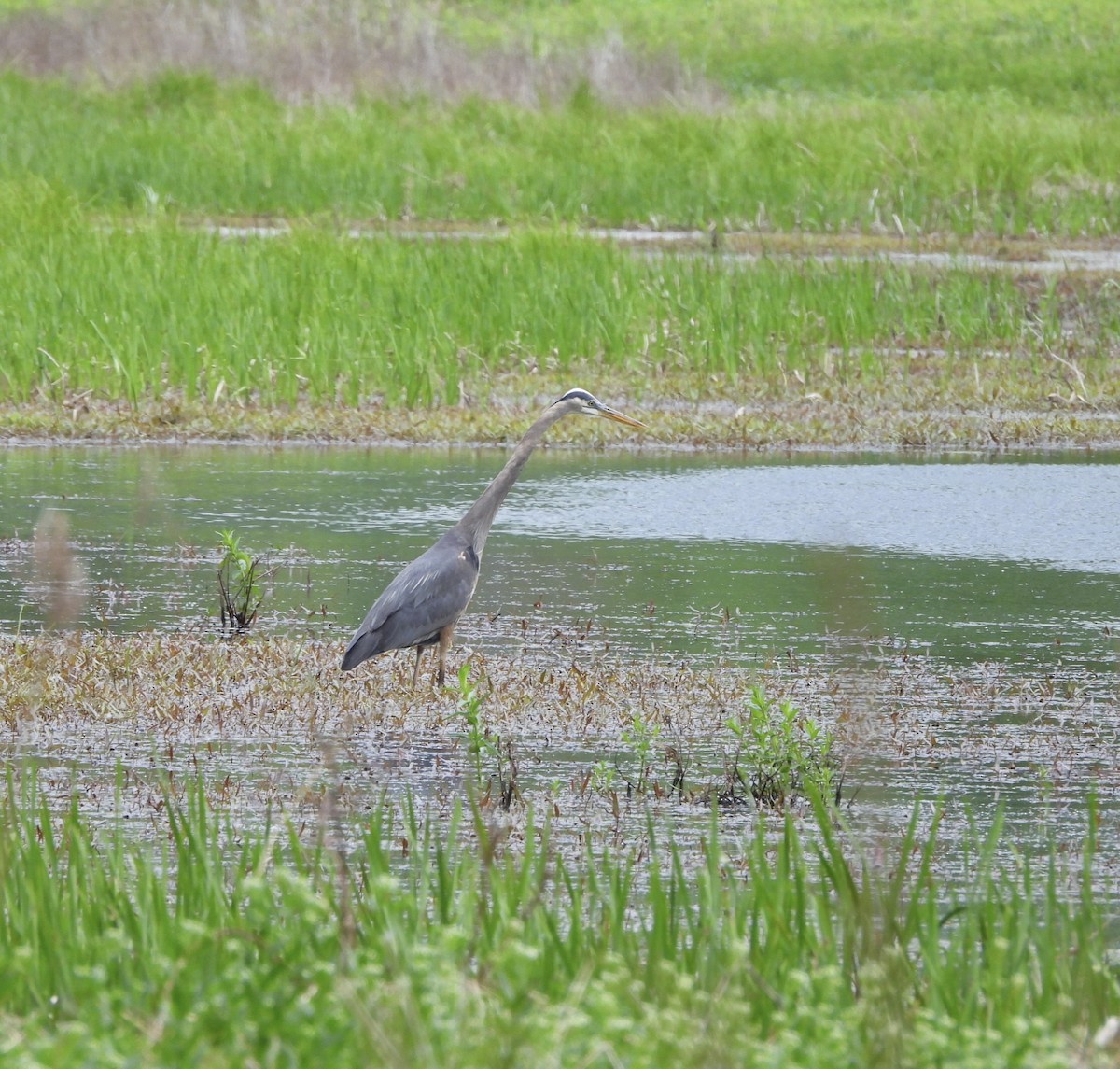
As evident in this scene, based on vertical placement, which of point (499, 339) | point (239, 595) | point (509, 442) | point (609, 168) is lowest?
point (239, 595)

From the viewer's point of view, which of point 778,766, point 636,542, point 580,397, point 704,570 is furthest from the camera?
point 636,542

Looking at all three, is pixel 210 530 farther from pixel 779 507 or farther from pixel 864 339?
pixel 864 339

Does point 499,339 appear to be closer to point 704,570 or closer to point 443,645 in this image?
point 704,570

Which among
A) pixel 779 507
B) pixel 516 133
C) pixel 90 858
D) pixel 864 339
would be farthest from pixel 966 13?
pixel 90 858

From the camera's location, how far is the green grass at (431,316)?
44.8 ft

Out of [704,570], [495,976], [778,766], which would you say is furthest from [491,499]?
[495,976]

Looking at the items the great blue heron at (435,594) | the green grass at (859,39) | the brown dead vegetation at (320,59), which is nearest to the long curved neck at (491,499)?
the great blue heron at (435,594)

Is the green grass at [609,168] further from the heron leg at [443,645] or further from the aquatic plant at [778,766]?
the aquatic plant at [778,766]

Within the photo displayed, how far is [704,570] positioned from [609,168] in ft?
42.4

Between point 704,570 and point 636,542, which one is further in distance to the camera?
point 636,542

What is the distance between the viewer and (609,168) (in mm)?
21938

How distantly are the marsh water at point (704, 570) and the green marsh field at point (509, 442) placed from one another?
11cm

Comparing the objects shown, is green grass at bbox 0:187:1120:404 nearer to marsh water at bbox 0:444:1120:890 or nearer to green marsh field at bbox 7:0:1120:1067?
green marsh field at bbox 7:0:1120:1067

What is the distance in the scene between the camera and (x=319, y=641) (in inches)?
308
